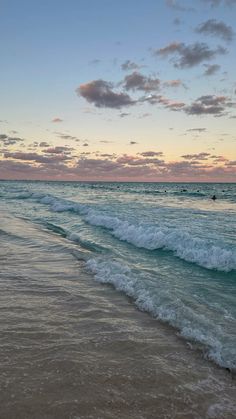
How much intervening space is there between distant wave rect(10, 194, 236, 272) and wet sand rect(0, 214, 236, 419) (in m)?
5.71

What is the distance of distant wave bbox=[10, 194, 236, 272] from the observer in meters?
12.9

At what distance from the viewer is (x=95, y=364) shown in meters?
5.25

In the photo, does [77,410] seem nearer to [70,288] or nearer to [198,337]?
[198,337]

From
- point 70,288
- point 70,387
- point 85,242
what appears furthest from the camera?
point 85,242

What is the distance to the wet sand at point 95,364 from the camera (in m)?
4.22

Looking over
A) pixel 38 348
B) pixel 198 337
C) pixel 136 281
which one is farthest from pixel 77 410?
pixel 136 281

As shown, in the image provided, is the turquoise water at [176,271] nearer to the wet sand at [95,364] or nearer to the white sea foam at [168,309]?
the white sea foam at [168,309]

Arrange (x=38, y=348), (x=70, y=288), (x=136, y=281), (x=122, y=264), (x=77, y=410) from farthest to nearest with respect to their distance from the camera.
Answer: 1. (x=122, y=264)
2. (x=136, y=281)
3. (x=70, y=288)
4. (x=38, y=348)
5. (x=77, y=410)

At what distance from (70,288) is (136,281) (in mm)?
1860

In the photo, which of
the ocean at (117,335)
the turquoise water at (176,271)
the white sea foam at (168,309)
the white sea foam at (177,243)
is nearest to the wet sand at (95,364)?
the ocean at (117,335)

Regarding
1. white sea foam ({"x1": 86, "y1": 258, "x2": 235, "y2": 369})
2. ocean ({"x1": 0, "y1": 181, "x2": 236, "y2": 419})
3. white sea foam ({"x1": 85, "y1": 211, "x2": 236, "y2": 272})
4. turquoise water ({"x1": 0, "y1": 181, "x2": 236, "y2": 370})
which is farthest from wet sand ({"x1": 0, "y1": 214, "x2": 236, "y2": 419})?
white sea foam ({"x1": 85, "y1": 211, "x2": 236, "y2": 272})

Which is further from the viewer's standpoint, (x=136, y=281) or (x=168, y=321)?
(x=136, y=281)

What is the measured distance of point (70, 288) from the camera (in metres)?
9.05

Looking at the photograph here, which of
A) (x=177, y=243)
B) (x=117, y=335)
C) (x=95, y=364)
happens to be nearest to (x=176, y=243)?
(x=177, y=243)
